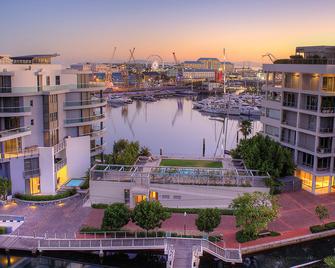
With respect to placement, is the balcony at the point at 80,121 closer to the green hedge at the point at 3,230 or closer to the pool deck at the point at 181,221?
the pool deck at the point at 181,221

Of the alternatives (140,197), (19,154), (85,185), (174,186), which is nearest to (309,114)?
(174,186)

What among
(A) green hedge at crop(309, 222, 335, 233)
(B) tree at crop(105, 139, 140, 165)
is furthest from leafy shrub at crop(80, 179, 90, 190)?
(A) green hedge at crop(309, 222, 335, 233)

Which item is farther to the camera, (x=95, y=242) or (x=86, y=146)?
(x=86, y=146)

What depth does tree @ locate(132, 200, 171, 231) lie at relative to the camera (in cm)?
3139

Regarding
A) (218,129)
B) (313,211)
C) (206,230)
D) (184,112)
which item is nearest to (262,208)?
(206,230)

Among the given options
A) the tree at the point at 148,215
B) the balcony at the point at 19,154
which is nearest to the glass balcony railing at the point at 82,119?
the balcony at the point at 19,154

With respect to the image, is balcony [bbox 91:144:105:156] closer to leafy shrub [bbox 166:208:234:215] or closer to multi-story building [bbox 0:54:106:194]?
multi-story building [bbox 0:54:106:194]

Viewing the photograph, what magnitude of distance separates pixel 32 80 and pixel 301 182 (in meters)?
31.1

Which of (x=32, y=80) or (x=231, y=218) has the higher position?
(x=32, y=80)

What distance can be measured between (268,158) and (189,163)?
9.46 meters

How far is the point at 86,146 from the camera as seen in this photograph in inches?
1948

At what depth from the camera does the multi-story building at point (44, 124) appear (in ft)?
137

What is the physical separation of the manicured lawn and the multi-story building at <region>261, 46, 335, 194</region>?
30.3 ft

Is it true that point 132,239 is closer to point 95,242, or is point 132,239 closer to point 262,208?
point 95,242
